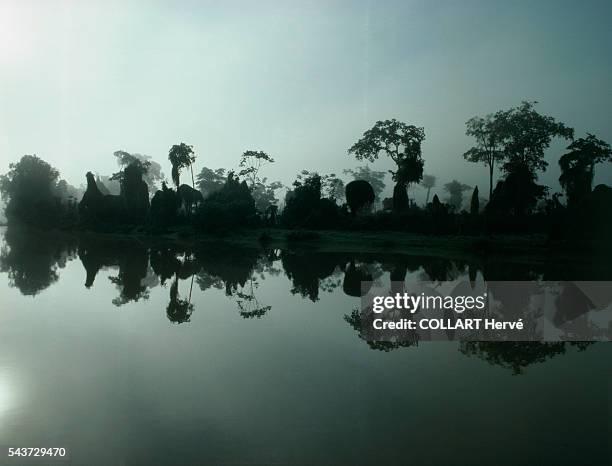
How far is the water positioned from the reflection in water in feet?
0.74

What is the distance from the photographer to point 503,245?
3133cm

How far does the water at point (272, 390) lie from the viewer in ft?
18.9

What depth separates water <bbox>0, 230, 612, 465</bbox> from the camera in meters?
5.76

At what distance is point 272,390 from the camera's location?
7574mm

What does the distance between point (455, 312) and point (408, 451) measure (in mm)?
9377

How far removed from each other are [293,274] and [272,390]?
14735 mm

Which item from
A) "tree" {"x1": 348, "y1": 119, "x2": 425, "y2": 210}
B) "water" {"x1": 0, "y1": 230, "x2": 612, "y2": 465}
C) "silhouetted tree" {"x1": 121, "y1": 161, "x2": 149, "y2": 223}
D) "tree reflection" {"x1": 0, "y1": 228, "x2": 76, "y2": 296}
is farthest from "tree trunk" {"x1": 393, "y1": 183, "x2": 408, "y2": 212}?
"water" {"x1": 0, "y1": 230, "x2": 612, "y2": 465}

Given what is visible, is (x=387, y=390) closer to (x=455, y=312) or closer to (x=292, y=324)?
(x=292, y=324)

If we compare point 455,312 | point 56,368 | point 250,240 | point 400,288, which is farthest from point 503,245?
point 56,368

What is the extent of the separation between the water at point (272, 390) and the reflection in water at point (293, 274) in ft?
0.74

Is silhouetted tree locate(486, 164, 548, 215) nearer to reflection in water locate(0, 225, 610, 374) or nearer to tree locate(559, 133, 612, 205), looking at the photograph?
tree locate(559, 133, 612, 205)

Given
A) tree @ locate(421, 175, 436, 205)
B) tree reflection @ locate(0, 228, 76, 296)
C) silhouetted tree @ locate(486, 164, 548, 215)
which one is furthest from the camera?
tree @ locate(421, 175, 436, 205)

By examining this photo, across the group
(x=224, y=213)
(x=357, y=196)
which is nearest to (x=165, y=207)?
(x=224, y=213)

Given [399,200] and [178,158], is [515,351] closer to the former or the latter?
[399,200]
